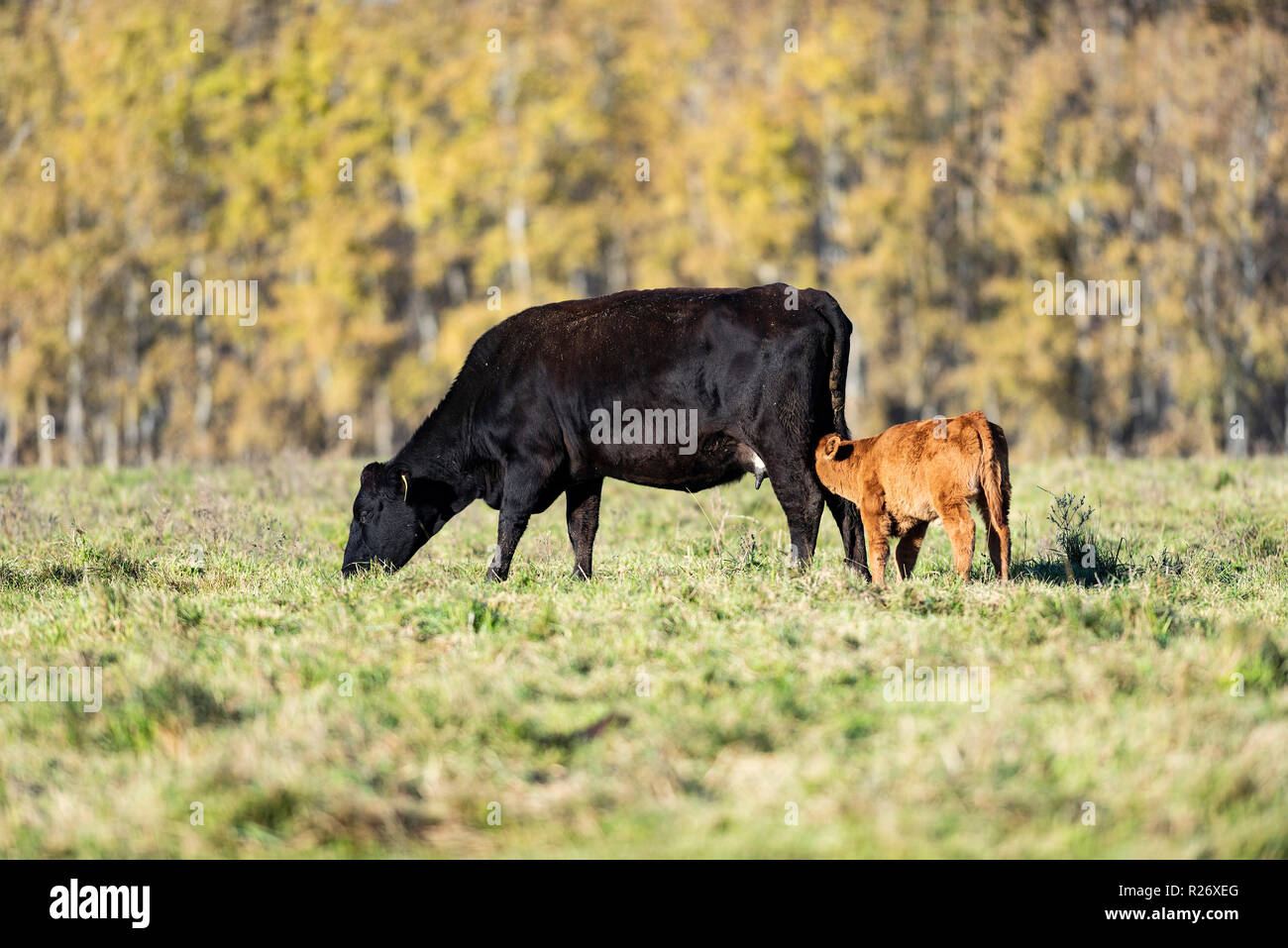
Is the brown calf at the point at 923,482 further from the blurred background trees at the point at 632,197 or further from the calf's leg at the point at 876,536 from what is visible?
the blurred background trees at the point at 632,197

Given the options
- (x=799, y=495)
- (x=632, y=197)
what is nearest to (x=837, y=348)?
(x=799, y=495)

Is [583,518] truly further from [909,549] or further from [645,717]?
[645,717]

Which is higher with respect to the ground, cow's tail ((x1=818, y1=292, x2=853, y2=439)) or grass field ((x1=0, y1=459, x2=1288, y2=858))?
cow's tail ((x1=818, y1=292, x2=853, y2=439))

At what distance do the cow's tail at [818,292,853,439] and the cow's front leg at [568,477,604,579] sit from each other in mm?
1664

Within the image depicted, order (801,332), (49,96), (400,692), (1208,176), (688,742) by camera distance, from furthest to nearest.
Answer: (49,96)
(1208,176)
(801,332)
(400,692)
(688,742)

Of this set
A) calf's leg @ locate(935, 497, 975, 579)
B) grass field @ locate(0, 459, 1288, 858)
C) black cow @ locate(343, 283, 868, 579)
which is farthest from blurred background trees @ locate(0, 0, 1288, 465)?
grass field @ locate(0, 459, 1288, 858)

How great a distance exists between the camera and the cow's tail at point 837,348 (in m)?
8.90

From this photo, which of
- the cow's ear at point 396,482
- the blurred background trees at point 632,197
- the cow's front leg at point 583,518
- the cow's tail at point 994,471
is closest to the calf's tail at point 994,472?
the cow's tail at point 994,471

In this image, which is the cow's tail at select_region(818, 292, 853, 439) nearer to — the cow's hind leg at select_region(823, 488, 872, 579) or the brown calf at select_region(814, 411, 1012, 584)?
the brown calf at select_region(814, 411, 1012, 584)

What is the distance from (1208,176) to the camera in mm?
31234

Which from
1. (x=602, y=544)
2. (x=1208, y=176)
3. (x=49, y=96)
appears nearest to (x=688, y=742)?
(x=602, y=544)

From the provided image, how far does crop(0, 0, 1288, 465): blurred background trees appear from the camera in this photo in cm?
3108
